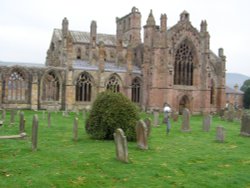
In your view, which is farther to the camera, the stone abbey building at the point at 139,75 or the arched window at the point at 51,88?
the arched window at the point at 51,88

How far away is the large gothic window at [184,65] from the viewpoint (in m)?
43.2

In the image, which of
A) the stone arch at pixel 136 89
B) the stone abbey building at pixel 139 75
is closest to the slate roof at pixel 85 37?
the stone abbey building at pixel 139 75

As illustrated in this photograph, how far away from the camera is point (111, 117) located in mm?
14539

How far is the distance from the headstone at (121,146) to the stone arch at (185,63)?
108 ft

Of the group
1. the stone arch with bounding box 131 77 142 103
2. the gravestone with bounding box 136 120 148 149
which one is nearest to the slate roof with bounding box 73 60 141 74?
the stone arch with bounding box 131 77 142 103

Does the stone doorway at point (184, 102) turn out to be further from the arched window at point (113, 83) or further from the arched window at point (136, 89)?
the arched window at point (113, 83)

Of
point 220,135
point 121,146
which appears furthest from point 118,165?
point 220,135

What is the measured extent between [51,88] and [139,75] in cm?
1163

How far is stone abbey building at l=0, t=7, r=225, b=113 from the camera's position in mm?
39094

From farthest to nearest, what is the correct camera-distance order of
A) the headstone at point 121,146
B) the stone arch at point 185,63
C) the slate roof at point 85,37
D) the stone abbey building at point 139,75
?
the slate roof at point 85,37
the stone arch at point 185,63
the stone abbey building at point 139,75
the headstone at point 121,146

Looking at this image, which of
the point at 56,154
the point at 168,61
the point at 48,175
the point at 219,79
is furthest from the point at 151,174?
the point at 219,79

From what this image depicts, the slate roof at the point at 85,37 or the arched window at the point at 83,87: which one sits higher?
the slate roof at the point at 85,37

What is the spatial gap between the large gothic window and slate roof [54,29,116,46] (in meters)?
13.4

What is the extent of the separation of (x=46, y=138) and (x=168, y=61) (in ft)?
91.5
